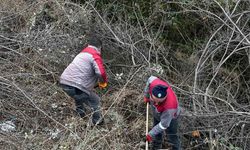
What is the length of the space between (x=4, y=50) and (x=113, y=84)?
1.75 meters

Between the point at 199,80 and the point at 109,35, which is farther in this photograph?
the point at 109,35

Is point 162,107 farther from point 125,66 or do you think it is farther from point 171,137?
point 125,66

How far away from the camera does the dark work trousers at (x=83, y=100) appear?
569cm

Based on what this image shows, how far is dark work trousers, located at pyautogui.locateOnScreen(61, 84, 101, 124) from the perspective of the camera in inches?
224

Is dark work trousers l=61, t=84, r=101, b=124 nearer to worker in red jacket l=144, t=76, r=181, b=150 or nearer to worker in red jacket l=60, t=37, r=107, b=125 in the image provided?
worker in red jacket l=60, t=37, r=107, b=125

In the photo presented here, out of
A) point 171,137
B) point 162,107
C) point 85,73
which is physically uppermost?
point 85,73

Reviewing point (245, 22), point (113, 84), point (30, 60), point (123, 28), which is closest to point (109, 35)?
point (123, 28)

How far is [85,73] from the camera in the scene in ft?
18.3

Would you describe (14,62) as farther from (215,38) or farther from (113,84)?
(215,38)

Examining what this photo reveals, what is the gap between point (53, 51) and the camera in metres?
6.85

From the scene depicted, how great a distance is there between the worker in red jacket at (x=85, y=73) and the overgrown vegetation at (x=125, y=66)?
1.21 ft

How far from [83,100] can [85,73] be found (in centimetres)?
41

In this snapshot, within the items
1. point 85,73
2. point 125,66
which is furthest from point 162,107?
point 125,66

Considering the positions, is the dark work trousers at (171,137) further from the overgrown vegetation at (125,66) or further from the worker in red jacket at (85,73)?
the worker in red jacket at (85,73)
